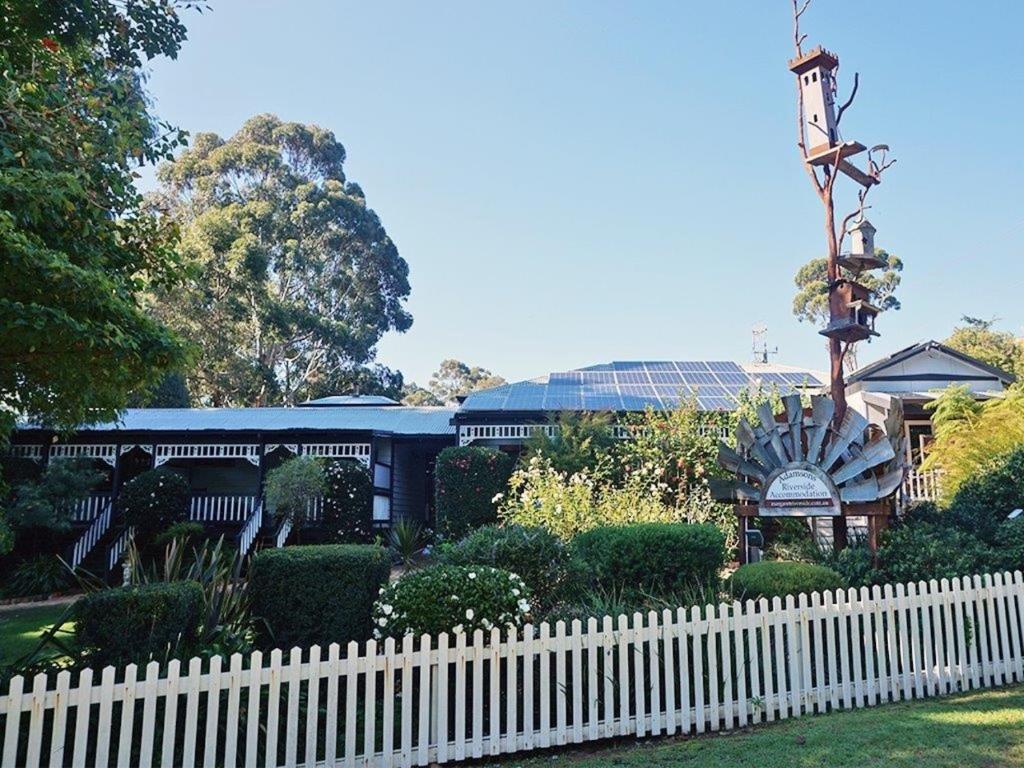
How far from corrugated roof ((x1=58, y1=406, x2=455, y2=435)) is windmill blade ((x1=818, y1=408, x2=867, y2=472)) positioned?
9852mm

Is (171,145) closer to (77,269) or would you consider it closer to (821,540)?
(77,269)

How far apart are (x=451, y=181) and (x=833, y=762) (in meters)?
14.9

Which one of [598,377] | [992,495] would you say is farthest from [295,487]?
[992,495]

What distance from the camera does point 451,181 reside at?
1720cm

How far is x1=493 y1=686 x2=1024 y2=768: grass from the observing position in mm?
4609

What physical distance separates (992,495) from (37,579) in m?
17.1

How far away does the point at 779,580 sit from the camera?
7195 mm

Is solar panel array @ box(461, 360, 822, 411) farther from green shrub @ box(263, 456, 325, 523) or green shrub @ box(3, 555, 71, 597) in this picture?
green shrub @ box(3, 555, 71, 597)

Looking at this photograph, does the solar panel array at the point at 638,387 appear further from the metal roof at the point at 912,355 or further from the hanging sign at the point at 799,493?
the hanging sign at the point at 799,493

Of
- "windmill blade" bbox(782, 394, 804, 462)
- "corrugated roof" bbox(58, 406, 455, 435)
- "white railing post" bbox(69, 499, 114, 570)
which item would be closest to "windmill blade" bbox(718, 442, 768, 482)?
"windmill blade" bbox(782, 394, 804, 462)

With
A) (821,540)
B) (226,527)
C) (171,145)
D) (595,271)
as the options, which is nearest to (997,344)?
(595,271)

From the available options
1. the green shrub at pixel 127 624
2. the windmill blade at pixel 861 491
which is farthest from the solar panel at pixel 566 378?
the green shrub at pixel 127 624

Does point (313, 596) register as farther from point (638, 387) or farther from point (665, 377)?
point (665, 377)

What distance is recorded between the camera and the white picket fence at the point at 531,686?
441 centimetres
